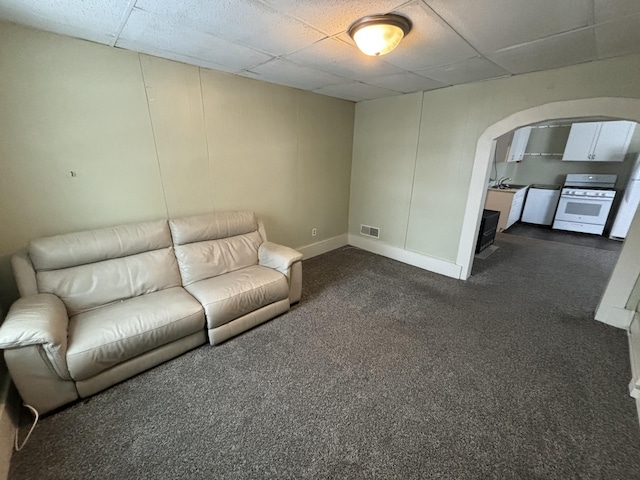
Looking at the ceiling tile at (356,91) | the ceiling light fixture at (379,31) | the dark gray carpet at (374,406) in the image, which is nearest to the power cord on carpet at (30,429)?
the dark gray carpet at (374,406)

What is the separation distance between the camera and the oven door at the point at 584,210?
16.2 feet

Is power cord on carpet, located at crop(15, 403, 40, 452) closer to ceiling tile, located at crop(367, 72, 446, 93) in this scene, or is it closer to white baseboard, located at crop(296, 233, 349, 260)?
white baseboard, located at crop(296, 233, 349, 260)

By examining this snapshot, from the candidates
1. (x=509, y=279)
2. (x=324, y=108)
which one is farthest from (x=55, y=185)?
(x=509, y=279)

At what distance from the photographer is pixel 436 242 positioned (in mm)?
3516

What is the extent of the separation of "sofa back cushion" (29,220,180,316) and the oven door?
7.05 m

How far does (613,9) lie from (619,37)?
558 millimetres

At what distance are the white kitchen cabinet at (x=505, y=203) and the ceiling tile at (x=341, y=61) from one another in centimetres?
421

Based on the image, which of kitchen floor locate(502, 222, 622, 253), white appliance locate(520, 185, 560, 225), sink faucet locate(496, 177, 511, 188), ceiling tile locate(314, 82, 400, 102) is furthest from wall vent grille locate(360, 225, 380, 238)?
white appliance locate(520, 185, 560, 225)

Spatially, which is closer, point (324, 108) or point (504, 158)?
point (324, 108)

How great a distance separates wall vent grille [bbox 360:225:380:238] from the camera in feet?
13.6

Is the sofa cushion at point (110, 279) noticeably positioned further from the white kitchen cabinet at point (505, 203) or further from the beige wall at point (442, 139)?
the white kitchen cabinet at point (505, 203)

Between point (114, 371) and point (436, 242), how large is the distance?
356cm

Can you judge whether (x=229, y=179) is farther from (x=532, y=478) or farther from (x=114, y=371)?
(x=532, y=478)

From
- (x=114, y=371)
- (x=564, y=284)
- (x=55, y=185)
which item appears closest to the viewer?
(x=114, y=371)
